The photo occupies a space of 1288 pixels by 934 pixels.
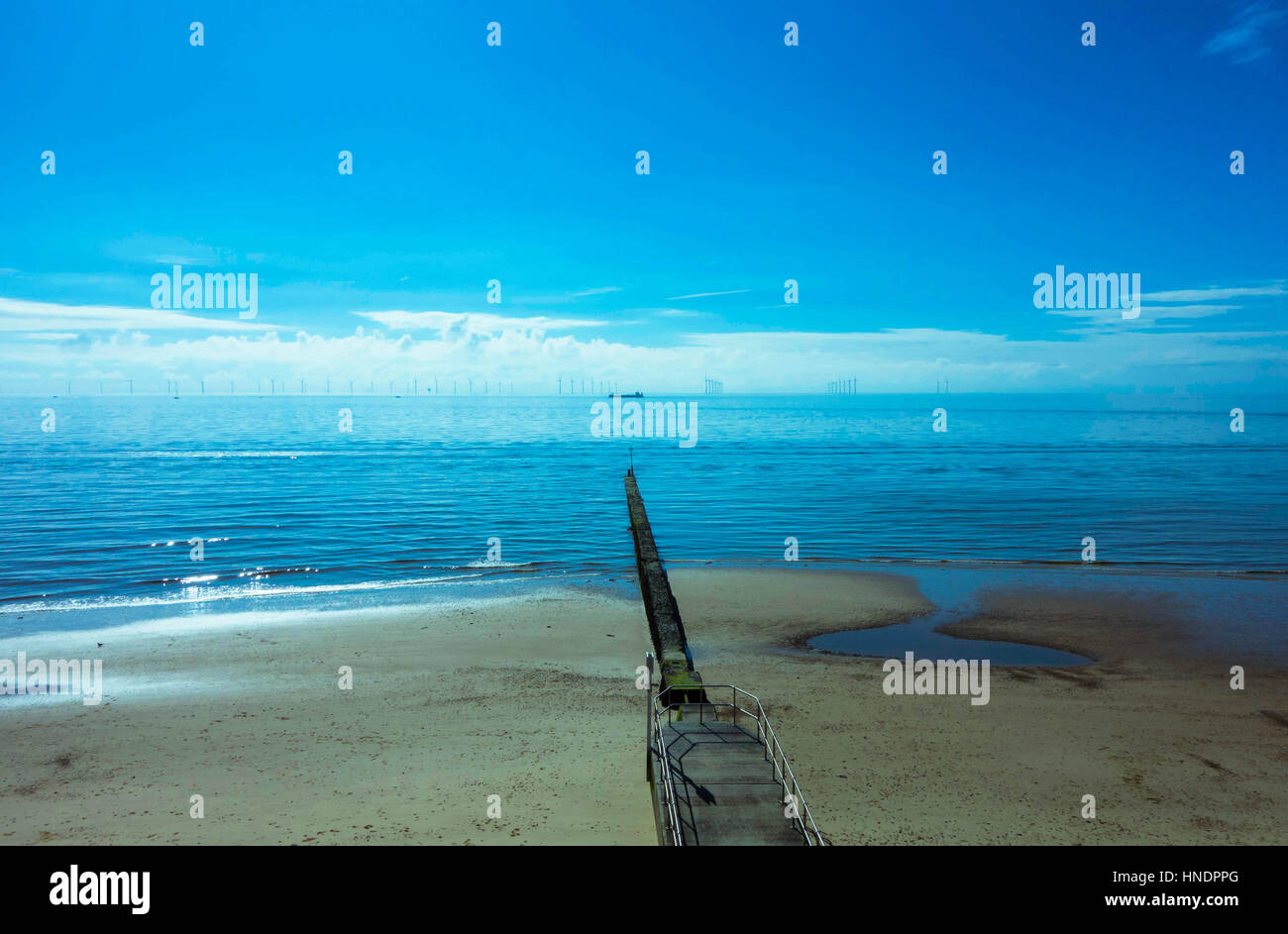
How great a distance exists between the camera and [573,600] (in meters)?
26.5

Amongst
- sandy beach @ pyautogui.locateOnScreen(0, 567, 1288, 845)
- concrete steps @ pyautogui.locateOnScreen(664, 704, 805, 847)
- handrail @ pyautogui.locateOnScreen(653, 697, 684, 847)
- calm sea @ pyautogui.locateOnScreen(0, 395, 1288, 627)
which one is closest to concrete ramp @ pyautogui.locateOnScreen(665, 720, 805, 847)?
concrete steps @ pyautogui.locateOnScreen(664, 704, 805, 847)

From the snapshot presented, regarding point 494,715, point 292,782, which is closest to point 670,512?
point 494,715

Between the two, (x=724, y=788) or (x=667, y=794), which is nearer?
(x=667, y=794)

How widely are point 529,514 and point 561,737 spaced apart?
104 feet

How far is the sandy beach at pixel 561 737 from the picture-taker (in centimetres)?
1160

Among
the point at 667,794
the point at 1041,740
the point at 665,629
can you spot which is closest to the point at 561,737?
the point at 667,794

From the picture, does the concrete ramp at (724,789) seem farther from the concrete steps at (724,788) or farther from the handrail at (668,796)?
the handrail at (668,796)

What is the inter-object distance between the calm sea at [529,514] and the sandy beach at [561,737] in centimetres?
778

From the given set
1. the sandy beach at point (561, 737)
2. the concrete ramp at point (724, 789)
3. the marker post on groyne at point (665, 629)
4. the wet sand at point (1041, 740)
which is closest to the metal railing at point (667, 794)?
the concrete ramp at point (724, 789)

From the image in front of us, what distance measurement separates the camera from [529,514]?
46062 millimetres

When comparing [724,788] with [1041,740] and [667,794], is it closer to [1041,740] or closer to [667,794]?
[667,794]
